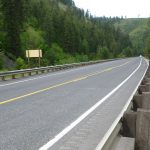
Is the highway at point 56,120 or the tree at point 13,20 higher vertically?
the tree at point 13,20

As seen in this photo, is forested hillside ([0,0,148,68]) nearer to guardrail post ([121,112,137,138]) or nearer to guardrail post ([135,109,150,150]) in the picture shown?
guardrail post ([121,112,137,138])

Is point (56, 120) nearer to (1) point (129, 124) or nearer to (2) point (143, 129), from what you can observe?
(1) point (129, 124)

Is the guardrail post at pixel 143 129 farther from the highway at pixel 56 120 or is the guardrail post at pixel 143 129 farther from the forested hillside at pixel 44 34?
the forested hillside at pixel 44 34

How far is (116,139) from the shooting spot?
18.4ft

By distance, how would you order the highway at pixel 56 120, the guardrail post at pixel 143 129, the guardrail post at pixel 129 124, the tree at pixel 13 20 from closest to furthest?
1. the guardrail post at pixel 143 129
2. the guardrail post at pixel 129 124
3. the highway at pixel 56 120
4. the tree at pixel 13 20

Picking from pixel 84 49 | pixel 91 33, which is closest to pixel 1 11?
pixel 84 49

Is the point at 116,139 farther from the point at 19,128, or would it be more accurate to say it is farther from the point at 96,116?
the point at 96,116

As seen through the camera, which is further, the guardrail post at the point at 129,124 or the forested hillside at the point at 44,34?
the forested hillside at the point at 44,34

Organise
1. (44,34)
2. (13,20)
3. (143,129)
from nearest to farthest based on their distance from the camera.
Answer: (143,129)
(13,20)
(44,34)

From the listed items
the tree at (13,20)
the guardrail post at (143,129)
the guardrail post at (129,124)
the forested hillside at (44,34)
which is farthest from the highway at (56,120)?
the tree at (13,20)

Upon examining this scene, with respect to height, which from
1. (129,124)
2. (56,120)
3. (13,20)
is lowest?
(56,120)

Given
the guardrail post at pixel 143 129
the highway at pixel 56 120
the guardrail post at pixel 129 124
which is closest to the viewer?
the guardrail post at pixel 143 129

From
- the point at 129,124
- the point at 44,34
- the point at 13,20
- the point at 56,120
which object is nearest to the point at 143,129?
the point at 129,124

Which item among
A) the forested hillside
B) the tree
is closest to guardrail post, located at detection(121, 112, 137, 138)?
the forested hillside
